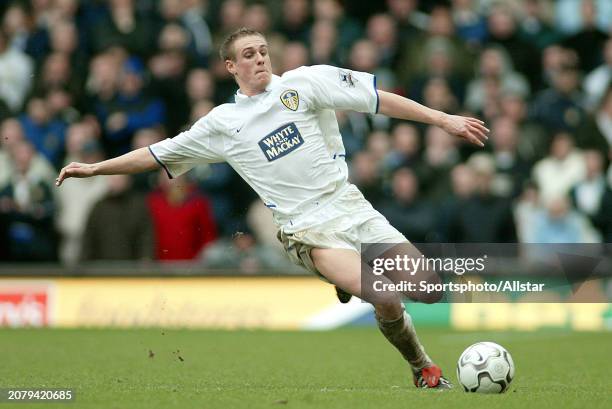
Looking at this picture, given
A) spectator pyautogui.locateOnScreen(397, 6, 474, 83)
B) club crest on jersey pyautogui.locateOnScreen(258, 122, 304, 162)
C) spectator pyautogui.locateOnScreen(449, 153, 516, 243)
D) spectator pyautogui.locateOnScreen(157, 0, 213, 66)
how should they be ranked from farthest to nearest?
spectator pyautogui.locateOnScreen(157, 0, 213, 66) → spectator pyautogui.locateOnScreen(397, 6, 474, 83) → spectator pyautogui.locateOnScreen(449, 153, 516, 243) → club crest on jersey pyautogui.locateOnScreen(258, 122, 304, 162)

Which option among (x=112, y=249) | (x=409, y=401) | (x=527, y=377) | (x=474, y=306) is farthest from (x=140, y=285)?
(x=409, y=401)

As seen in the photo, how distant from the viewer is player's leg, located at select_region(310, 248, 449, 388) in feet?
27.7

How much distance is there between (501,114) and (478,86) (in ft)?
2.16

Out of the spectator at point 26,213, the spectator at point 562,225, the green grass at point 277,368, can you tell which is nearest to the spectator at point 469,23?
the spectator at point 562,225

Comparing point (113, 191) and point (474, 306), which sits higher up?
point (113, 191)

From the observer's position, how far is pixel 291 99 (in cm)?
866

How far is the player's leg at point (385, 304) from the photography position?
8.45 m

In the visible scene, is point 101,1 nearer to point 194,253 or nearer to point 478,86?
point 194,253

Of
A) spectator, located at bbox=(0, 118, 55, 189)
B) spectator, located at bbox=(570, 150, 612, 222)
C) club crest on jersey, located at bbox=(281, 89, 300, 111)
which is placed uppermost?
club crest on jersey, located at bbox=(281, 89, 300, 111)

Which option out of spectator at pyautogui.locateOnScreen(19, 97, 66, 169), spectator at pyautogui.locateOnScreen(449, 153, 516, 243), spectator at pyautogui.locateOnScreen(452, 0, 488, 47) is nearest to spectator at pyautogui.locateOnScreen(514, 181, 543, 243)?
spectator at pyautogui.locateOnScreen(449, 153, 516, 243)

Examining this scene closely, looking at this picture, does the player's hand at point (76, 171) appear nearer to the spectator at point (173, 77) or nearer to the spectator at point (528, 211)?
the spectator at point (528, 211)

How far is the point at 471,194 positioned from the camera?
49.9 ft

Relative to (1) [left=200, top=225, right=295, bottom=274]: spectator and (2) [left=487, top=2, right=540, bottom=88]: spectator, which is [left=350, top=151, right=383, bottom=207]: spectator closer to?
(1) [left=200, top=225, right=295, bottom=274]: spectator

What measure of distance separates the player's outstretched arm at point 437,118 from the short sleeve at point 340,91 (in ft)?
0.27
